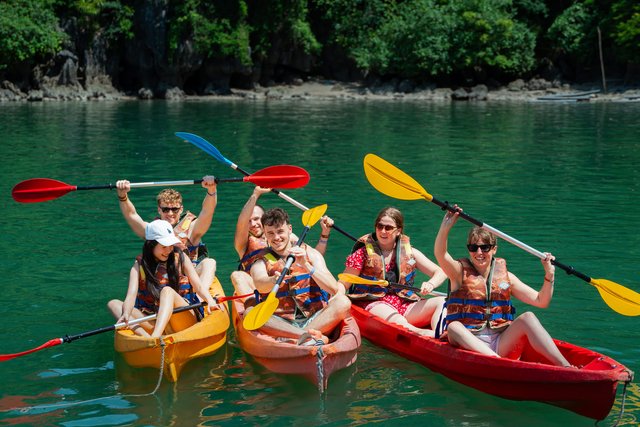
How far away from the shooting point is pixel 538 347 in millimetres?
5195

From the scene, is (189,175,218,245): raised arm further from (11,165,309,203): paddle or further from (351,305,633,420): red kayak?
(351,305,633,420): red kayak

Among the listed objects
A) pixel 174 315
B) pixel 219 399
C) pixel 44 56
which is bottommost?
pixel 219 399

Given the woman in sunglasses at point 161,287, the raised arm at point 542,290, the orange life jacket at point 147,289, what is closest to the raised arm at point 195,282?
the woman in sunglasses at point 161,287

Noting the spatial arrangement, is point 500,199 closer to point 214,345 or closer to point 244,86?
point 214,345

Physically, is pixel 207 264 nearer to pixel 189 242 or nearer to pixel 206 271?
pixel 206 271

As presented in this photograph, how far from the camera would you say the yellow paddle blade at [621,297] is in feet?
19.0

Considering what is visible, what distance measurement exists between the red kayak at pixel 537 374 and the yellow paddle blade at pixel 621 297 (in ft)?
2.17

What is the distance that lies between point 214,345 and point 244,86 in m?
30.6

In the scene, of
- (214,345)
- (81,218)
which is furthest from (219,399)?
(81,218)

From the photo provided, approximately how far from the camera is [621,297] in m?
5.80

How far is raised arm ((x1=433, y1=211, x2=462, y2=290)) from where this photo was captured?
542cm

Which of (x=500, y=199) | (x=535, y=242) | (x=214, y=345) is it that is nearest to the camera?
(x=214, y=345)

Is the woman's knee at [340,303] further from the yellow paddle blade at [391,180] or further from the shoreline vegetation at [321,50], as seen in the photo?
the shoreline vegetation at [321,50]

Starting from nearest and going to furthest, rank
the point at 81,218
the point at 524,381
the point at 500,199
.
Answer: the point at 524,381, the point at 81,218, the point at 500,199
